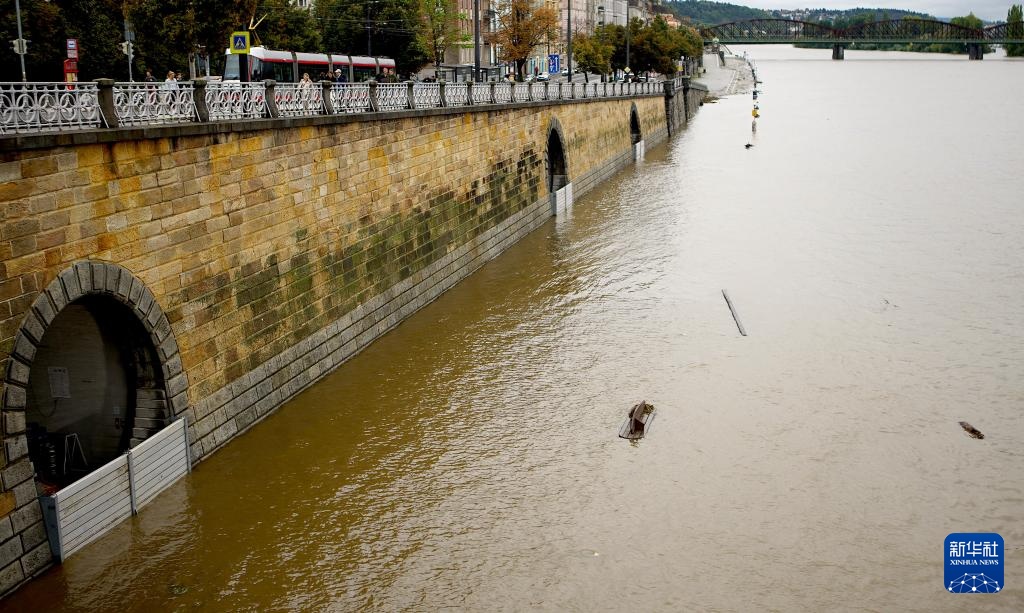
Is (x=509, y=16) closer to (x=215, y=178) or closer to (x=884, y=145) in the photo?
(x=884, y=145)

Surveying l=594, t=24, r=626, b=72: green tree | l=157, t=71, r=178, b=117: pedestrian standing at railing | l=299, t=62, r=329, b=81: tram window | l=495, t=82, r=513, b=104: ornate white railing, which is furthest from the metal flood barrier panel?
l=594, t=24, r=626, b=72: green tree

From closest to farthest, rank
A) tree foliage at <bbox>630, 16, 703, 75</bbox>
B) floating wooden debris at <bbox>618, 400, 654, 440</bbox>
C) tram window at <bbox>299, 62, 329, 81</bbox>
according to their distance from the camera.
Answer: floating wooden debris at <bbox>618, 400, 654, 440</bbox> < tram window at <bbox>299, 62, 329, 81</bbox> < tree foliage at <bbox>630, 16, 703, 75</bbox>

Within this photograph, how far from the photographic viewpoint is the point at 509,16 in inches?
2483

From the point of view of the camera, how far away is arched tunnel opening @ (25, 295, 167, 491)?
13492 mm

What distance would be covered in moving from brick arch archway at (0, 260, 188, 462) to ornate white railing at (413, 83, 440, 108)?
11.2 m

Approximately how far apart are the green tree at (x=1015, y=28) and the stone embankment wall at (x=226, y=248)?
169 metres

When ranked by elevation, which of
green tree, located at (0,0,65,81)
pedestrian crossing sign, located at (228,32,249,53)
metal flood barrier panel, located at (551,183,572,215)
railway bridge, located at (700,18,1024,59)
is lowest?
metal flood barrier panel, located at (551,183,572,215)

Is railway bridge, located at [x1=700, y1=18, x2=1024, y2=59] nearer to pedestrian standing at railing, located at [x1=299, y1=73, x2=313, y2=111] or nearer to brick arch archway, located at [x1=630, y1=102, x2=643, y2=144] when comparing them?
brick arch archway, located at [x1=630, y1=102, x2=643, y2=144]

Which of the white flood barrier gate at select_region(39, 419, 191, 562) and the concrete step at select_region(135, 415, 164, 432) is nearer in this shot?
the white flood barrier gate at select_region(39, 419, 191, 562)

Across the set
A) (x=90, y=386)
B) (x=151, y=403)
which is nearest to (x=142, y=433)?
(x=151, y=403)

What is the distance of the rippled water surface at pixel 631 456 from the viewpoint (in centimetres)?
1200

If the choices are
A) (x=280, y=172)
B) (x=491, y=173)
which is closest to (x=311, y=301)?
(x=280, y=172)

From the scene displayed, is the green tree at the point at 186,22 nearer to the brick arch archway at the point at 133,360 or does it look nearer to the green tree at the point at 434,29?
the green tree at the point at 434,29

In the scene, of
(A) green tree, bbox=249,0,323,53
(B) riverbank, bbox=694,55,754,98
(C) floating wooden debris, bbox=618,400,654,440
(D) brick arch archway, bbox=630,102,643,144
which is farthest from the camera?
(B) riverbank, bbox=694,55,754,98
